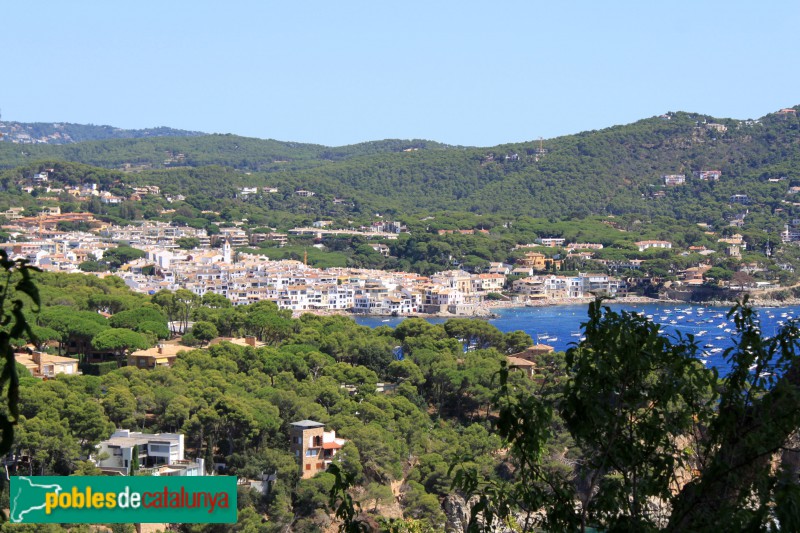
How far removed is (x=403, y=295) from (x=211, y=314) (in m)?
22.2

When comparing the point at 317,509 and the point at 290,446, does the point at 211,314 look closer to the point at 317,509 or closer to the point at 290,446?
the point at 290,446

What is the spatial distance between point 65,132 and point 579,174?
3613 inches

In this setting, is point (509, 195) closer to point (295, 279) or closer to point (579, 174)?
point (579, 174)

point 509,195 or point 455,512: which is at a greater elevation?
point 509,195

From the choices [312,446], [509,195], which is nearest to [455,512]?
[312,446]

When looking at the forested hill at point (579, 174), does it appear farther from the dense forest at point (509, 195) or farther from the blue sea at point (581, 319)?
the blue sea at point (581, 319)

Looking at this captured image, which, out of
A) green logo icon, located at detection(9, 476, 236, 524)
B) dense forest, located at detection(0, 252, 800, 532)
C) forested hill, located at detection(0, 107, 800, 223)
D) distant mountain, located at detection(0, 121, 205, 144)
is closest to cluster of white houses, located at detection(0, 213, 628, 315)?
dense forest, located at detection(0, 252, 800, 532)

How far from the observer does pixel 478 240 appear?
5622 cm

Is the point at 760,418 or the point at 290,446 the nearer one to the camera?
the point at 760,418

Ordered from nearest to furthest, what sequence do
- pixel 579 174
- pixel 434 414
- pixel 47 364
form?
pixel 47 364 < pixel 434 414 < pixel 579 174

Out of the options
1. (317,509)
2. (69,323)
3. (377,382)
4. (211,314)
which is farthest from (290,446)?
(211,314)

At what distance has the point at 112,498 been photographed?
939cm

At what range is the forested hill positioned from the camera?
243ft

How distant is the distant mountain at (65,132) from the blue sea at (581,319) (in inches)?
3847
